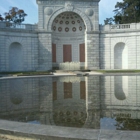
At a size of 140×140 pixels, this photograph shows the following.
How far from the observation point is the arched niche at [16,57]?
1296 inches

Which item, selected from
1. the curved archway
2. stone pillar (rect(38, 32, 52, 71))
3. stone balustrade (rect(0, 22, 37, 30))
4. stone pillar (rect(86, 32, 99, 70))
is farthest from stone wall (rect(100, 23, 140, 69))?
stone balustrade (rect(0, 22, 37, 30))

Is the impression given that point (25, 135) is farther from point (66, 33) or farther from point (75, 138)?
point (66, 33)

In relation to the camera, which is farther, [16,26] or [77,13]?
[77,13]

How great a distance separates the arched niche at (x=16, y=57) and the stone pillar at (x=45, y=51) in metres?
2.96

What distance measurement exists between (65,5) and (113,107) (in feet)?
93.7

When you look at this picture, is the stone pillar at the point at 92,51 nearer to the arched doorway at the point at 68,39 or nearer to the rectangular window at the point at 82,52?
the arched doorway at the point at 68,39

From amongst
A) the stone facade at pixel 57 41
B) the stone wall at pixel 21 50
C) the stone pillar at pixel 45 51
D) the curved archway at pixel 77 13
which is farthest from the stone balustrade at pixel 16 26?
the curved archway at pixel 77 13

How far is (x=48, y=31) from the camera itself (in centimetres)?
3328

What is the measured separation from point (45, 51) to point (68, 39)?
6255mm

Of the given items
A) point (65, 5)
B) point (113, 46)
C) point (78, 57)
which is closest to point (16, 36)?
point (65, 5)

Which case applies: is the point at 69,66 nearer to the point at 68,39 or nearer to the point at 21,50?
the point at 68,39

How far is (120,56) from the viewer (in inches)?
1407

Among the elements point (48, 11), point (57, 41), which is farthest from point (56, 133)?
point (57, 41)

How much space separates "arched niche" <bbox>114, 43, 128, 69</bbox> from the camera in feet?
116
